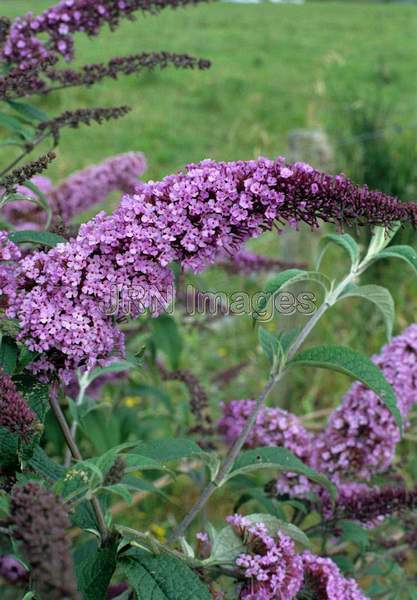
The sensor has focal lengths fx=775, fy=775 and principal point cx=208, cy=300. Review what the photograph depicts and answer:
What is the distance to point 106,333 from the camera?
116 centimetres

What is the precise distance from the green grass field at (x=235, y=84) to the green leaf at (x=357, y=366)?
123 inches

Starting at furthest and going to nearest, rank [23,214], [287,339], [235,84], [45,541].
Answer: [235,84], [23,214], [287,339], [45,541]

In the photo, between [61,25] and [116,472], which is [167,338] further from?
[116,472]

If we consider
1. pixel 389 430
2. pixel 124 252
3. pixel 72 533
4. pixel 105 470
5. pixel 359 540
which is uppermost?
pixel 124 252

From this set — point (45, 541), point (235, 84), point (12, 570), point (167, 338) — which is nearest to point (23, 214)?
point (167, 338)

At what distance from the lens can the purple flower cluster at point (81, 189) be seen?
2.37 m

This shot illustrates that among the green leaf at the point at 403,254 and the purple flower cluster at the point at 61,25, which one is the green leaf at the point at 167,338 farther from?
the green leaf at the point at 403,254

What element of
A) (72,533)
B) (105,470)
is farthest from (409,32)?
(105,470)

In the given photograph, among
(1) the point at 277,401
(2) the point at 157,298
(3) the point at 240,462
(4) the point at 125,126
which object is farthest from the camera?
(4) the point at 125,126

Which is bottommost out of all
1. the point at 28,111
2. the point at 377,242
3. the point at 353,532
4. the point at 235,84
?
the point at 235,84

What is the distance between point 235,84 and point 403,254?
9.37 m

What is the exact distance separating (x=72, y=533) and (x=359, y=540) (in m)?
1.20

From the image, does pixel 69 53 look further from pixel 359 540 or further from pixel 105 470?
pixel 359 540

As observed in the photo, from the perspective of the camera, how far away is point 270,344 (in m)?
1.44
